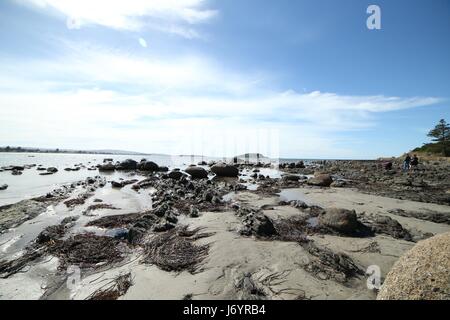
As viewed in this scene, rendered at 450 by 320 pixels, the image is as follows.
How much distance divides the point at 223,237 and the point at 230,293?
9.43 ft

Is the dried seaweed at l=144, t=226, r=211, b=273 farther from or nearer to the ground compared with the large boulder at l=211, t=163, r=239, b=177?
nearer to the ground

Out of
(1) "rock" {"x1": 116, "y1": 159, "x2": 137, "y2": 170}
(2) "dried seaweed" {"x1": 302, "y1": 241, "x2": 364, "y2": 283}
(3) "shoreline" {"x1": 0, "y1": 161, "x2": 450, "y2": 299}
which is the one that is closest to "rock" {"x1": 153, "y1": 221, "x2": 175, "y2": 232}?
(3) "shoreline" {"x1": 0, "y1": 161, "x2": 450, "y2": 299}

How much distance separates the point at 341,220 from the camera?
8.41 meters

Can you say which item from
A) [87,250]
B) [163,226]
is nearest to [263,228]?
[163,226]

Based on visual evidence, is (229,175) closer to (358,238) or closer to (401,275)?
(358,238)

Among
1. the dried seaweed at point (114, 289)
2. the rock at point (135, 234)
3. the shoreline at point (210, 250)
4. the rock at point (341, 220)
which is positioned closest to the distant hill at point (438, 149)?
the shoreline at point (210, 250)

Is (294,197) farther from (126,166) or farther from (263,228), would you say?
(126,166)

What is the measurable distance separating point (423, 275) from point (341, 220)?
5225 mm

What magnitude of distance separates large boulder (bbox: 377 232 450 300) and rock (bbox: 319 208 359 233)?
4.50 metres

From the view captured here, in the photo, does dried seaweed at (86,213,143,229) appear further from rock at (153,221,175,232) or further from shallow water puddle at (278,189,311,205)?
shallow water puddle at (278,189,311,205)

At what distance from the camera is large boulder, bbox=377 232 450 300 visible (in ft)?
10.4

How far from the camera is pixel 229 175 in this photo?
1252 inches

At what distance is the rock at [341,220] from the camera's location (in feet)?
27.1
